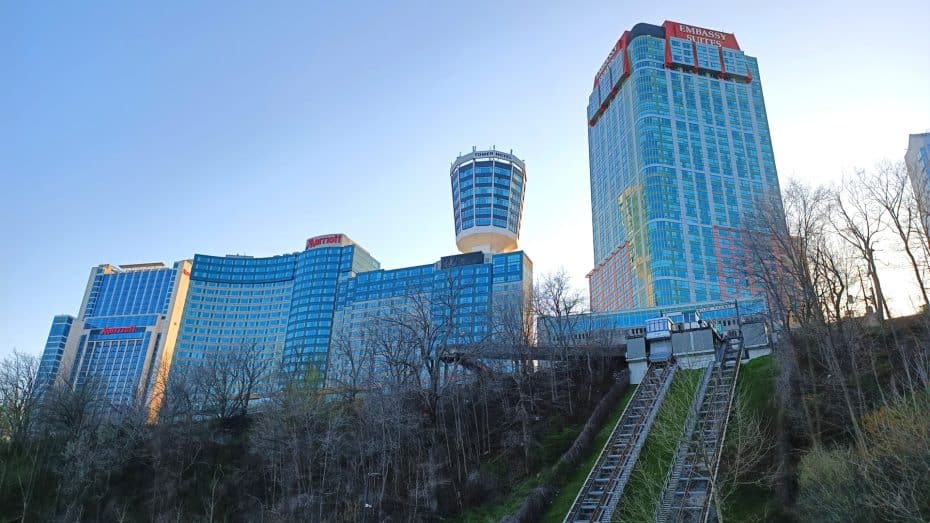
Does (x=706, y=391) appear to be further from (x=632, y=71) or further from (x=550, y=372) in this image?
(x=632, y=71)

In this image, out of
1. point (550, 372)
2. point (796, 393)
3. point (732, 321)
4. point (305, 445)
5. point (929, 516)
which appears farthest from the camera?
point (732, 321)

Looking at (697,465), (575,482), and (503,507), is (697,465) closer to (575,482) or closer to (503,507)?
(575,482)

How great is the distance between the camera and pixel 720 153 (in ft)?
599

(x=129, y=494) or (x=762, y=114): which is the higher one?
(x=762, y=114)

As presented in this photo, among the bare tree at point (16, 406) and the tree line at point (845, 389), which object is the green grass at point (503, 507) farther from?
the bare tree at point (16, 406)

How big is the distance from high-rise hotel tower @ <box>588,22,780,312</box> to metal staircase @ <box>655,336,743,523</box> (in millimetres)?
126858

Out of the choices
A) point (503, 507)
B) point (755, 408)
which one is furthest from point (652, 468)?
point (503, 507)

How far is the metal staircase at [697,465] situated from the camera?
2495cm

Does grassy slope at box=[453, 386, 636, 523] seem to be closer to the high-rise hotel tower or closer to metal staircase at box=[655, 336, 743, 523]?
metal staircase at box=[655, 336, 743, 523]

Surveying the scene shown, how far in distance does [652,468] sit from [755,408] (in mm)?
7728

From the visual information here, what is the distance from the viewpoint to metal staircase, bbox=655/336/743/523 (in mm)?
24953

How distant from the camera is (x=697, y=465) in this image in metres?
28.7

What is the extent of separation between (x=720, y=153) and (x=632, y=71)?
37714mm

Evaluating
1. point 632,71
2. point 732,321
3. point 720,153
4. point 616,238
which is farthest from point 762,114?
point 732,321
